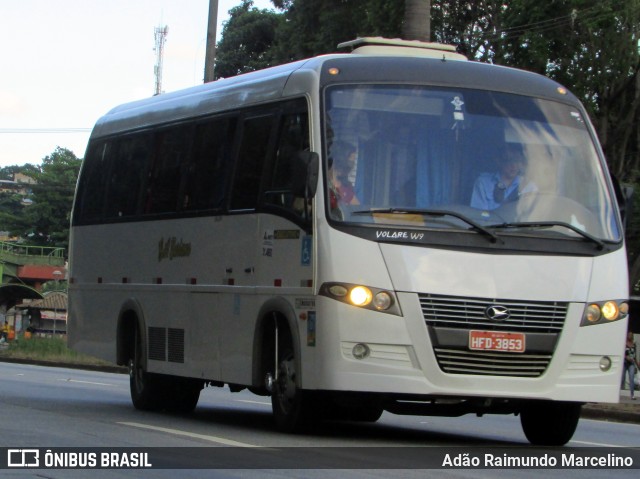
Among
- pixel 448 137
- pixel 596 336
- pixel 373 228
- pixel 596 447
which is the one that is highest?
pixel 448 137

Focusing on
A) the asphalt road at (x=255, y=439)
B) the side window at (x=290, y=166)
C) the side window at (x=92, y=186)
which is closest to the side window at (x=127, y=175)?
the side window at (x=92, y=186)

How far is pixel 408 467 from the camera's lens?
33.9 ft

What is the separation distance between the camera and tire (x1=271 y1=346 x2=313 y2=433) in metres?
12.4

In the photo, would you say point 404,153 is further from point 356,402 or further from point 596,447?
point 596,447

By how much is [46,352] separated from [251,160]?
3211 cm

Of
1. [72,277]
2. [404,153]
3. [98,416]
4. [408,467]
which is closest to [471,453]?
[408,467]

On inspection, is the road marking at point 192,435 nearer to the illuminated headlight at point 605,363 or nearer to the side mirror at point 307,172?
the side mirror at point 307,172

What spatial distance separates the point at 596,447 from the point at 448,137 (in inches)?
128

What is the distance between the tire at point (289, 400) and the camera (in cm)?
1241

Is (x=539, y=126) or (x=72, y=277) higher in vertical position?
(x=539, y=126)

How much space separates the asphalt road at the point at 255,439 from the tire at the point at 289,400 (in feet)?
0.43

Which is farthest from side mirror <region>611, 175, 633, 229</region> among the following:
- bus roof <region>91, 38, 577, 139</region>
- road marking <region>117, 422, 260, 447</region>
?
road marking <region>117, 422, 260, 447</region>

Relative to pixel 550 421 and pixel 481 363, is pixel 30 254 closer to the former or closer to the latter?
pixel 550 421

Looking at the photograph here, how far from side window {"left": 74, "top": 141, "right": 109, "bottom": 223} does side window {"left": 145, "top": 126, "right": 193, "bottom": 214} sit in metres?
1.81
